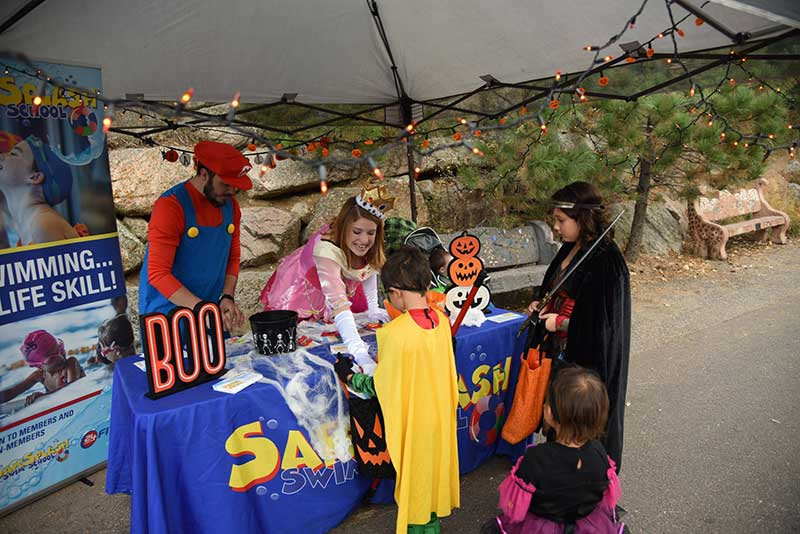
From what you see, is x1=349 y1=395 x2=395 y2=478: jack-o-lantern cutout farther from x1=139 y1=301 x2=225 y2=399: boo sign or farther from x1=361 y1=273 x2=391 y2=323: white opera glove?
x1=361 y1=273 x2=391 y2=323: white opera glove

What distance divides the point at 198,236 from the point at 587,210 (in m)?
1.96

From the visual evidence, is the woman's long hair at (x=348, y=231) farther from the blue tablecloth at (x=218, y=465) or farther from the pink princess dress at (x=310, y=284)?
the blue tablecloth at (x=218, y=465)

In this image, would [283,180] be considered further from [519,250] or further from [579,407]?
[579,407]

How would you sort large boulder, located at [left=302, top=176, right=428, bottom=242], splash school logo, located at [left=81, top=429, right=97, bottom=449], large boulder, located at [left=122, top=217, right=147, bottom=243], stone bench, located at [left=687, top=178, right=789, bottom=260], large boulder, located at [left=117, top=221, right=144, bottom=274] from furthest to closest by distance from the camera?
stone bench, located at [left=687, top=178, right=789, bottom=260], large boulder, located at [left=302, top=176, right=428, bottom=242], large boulder, located at [left=122, top=217, right=147, bottom=243], large boulder, located at [left=117, top=221, right=144, bottom=274], splash school logo, located at [left=81, top=429, right=97, bottom=449]

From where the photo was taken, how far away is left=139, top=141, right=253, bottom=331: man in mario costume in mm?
2559

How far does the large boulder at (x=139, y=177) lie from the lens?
6.28 meters

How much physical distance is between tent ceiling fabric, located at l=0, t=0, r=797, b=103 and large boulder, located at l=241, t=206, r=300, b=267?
2.77 meters

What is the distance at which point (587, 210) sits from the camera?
2.46 m

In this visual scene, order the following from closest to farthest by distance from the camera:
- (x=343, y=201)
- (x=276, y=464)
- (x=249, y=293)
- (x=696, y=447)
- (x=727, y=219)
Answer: (x=276, y=464), (x=696, y=447), (x=249, y=293), (x=343, y=201), (x=727, y=219)

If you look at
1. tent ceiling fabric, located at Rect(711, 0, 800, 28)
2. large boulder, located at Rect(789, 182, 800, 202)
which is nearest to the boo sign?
tent ceiling fabric, located at Rect(711, 0, 800, 28)

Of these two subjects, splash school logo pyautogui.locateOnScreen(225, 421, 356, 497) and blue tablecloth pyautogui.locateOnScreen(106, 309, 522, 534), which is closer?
blue tablecloth pyautogui.locateOnScreen(106, 309, 522, 534)

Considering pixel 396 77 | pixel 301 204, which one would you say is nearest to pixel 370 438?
pixel 396 77

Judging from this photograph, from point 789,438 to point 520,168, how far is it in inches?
151

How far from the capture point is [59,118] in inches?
115
